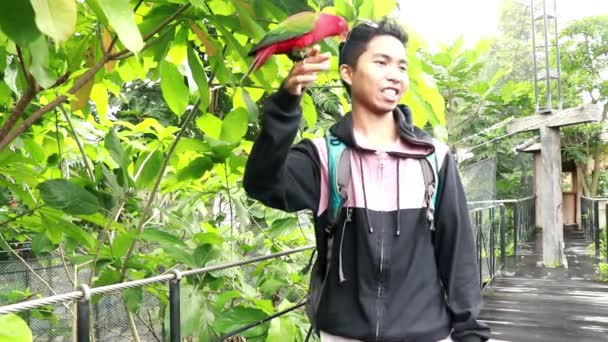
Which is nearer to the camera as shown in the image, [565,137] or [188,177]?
[188,177]

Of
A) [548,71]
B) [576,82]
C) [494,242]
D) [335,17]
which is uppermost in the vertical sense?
[576,82]

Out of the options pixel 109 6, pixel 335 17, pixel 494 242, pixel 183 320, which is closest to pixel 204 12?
pixel 335 17

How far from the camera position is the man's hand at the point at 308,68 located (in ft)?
2.63

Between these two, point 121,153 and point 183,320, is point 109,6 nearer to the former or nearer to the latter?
point 121,153

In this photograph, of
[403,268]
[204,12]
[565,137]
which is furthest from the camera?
[565,137]

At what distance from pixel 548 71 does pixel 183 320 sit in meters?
7.07

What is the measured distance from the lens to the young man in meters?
1.00

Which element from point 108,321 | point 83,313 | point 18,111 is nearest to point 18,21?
point 18,111

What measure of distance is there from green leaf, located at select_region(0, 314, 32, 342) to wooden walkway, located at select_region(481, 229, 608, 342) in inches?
144

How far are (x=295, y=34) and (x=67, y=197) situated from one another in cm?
55

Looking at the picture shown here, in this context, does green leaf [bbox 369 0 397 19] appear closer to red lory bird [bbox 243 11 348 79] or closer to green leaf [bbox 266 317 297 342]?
red lory bird [bbox 243 11 348 79]

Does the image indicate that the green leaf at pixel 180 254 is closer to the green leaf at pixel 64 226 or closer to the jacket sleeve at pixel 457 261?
the green leaf at pixel 64 226

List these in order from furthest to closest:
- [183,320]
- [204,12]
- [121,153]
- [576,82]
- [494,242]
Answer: [576,82] < [494,242] < [183,320] < [121,153] < [204,12]

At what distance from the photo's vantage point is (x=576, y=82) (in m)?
12.2
